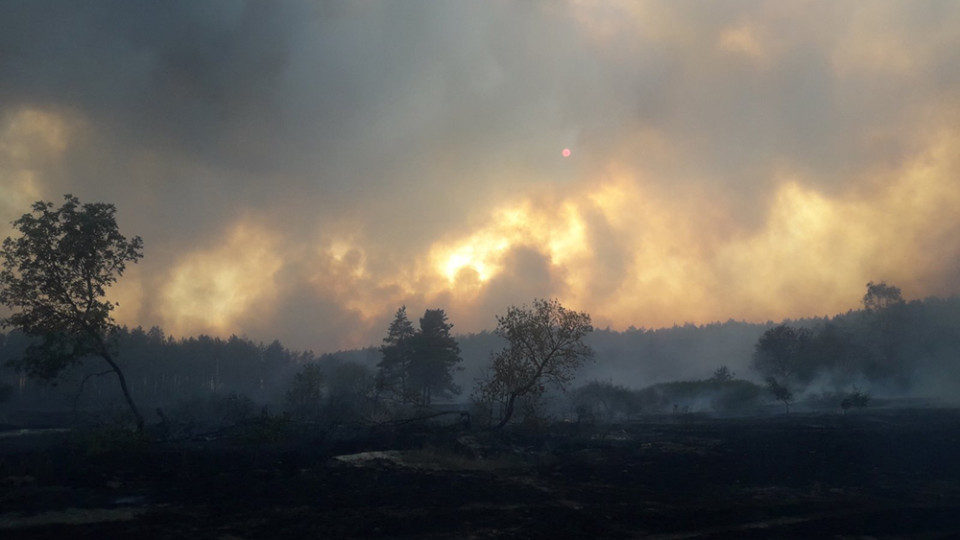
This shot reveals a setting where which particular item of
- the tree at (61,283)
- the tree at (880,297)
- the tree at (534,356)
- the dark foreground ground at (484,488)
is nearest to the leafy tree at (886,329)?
the tree at (880,297)

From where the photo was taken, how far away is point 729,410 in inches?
3024

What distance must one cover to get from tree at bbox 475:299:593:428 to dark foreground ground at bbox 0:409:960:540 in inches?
124

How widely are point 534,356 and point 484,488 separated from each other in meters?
15.1

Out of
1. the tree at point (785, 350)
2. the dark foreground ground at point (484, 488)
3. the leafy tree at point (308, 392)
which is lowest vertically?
the dark foreground ground at point (484, 488)

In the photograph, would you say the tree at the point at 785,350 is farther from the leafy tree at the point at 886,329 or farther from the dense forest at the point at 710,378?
the leafy tree at the point at 886,329

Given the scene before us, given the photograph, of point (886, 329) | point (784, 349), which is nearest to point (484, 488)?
point (784, 349)

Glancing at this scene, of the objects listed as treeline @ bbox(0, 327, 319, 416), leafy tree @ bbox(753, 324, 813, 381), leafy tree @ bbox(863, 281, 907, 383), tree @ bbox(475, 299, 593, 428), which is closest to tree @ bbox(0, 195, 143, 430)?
tree @ bbox(475, 299, 593, 428)

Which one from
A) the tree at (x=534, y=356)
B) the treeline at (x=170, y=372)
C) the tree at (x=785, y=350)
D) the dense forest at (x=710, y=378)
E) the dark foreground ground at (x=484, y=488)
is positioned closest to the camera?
the dark foreground ground at (x=484, y=488)

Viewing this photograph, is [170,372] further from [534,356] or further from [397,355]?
[534,356]

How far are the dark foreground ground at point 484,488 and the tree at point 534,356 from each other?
10.3ft

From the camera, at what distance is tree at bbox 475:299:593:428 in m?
35.9

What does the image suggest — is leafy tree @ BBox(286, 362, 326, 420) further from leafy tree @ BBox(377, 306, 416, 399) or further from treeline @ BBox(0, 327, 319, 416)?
treeline @ BBox(0, 327, 319, 416)

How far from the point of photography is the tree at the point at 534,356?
118 feet

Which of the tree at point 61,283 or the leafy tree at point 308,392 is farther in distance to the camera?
the leafy tree at point 308,392
